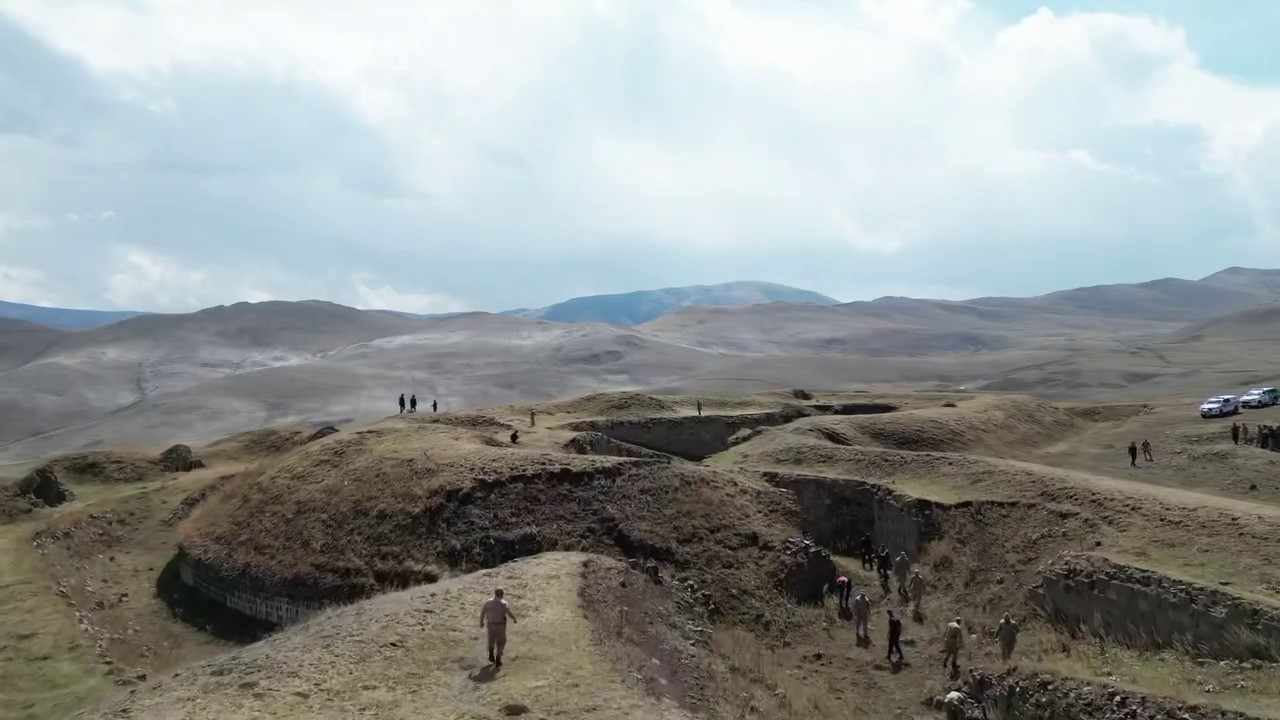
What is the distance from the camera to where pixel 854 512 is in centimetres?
3080

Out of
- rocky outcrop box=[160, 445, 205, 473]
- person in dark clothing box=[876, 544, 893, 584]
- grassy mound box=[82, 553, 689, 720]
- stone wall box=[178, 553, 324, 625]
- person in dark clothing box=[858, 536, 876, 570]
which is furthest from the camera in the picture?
rocky outcrop box=[160, 445, 205, 473]

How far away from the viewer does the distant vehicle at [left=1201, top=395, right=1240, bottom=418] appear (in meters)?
45.9

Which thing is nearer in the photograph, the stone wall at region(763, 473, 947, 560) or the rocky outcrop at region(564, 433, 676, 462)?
the stone wall at region(763, 473, 947, 560)

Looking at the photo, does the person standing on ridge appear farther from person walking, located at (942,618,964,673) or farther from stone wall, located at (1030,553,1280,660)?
stone wall, located at (1030,553,1280,660)

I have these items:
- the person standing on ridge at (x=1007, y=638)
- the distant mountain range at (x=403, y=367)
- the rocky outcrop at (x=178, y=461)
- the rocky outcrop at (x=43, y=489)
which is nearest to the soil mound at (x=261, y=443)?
the rocky outcrop at (x=178, y=461)

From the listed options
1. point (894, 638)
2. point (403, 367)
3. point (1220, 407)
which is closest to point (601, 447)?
point (894, 638)

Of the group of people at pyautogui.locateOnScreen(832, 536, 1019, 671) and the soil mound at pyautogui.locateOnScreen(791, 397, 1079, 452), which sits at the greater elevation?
the soil mound at pyautogui.locateOnScreen(791, 397, 1079, 452)

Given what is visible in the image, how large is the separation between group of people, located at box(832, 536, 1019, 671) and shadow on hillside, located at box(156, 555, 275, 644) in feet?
52.0

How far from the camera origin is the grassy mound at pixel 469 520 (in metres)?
23.8

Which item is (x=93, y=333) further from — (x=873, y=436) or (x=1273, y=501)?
(x=1273, y=501)

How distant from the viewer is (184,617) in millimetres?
25625

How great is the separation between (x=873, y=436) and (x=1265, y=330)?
157m

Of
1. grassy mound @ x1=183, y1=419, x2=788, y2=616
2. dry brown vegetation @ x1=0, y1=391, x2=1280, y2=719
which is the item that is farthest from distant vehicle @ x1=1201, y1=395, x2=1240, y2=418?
grassy mound @ x1=183, y1=419, x2=788, y2=616

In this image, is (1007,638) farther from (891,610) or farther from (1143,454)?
(1143,454)
